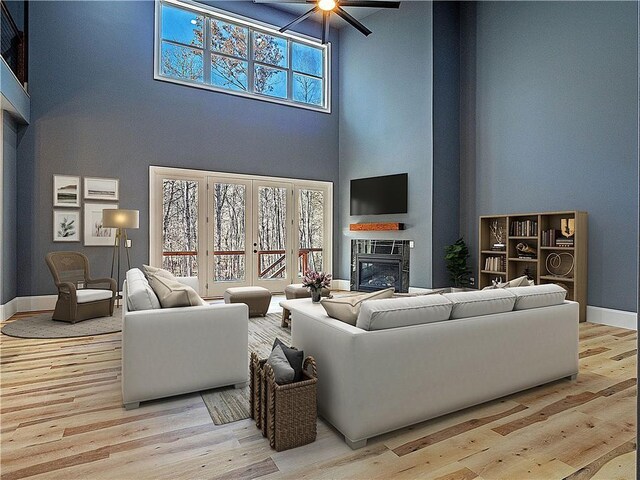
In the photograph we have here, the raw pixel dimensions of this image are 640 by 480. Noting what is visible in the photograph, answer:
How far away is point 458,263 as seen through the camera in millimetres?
6789

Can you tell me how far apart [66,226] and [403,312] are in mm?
5751

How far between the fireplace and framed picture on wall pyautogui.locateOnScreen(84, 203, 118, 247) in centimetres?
458

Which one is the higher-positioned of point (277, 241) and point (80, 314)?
point (277, 241)

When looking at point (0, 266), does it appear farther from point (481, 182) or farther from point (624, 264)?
point (624, 264)

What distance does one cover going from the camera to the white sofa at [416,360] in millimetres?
2115

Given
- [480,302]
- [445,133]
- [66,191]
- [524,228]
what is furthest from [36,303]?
[524,228]

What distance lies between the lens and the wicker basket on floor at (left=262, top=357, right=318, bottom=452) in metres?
2.08

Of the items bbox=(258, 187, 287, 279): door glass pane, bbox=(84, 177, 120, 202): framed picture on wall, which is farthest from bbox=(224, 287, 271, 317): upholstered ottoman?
bbox=(84, 177, 120, 202): framed picture on wall

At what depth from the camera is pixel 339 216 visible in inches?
338

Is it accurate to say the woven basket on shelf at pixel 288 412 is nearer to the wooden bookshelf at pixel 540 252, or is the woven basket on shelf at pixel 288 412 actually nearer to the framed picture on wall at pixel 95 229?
the wooden bookshelf at pixel 540 252

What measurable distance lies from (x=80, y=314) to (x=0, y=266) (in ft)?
4.11

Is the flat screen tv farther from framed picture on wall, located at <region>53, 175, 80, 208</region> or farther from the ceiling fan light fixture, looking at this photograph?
framed picture on wall, located at <region>53, 175, 80, 208</region>

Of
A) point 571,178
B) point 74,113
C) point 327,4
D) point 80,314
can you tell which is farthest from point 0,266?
point 571,178

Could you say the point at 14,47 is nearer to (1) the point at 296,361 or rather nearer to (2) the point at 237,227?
(2) the point at 237,227
